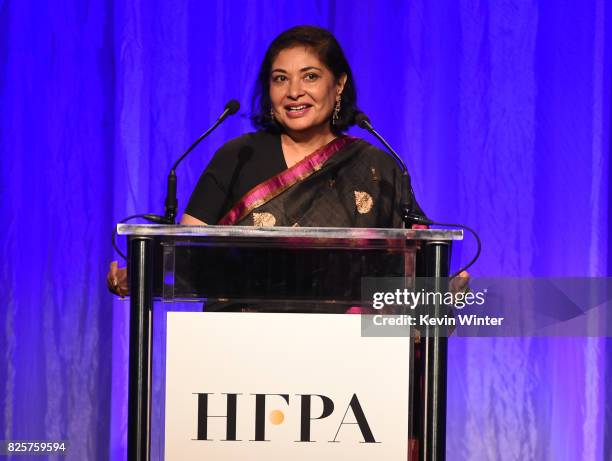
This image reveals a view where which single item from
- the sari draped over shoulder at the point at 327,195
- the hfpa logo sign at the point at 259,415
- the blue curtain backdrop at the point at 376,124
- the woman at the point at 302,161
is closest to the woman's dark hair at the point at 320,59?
the woman at the point at 302,161

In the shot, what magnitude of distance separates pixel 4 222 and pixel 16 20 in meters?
0.61

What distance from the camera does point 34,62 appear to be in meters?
2.63

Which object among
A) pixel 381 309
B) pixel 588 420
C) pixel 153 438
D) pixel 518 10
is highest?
pixel 518 10

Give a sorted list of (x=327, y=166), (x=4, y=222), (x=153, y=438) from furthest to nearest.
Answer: (x=4, y=222) < (x=327, y=166) < (x=153, y=438)

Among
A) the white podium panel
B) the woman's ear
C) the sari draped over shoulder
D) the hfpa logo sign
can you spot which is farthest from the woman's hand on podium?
the woman's ear

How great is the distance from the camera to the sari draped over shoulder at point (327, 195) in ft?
6.32

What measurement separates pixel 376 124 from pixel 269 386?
1550mm

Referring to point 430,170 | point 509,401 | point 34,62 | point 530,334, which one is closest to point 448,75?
point 430,170

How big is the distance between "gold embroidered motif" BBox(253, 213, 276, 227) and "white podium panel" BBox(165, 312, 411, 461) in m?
0.59

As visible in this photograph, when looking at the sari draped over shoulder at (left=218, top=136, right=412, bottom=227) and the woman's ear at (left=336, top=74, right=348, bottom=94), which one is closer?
the sari draped over shoulder at (left=218, top=136, right=412, bottom=227)

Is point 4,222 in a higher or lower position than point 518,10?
lower

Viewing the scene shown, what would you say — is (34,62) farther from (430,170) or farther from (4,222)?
(430,170)

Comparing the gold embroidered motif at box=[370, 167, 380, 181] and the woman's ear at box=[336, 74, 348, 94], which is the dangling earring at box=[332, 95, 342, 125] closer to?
the woman's ear at box=[336, 74, 348, 94]

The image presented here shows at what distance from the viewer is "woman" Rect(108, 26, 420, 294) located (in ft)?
6.41
